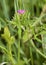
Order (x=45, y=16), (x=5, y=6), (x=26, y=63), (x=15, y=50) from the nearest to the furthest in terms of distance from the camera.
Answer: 1. (x=26, y=63)
2. (x=15, y=50)
3. (x=45, y=16)
4. (x=5, y=6)

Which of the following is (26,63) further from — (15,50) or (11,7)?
(11,7)

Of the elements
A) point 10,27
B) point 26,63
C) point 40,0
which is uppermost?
point 40,0

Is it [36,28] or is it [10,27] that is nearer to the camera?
[36,28]

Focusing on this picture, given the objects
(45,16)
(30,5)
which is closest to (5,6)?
(30,5)

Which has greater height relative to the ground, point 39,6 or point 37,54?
point 39,6

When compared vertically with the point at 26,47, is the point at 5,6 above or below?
above

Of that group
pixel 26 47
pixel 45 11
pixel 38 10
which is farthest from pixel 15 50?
pixel 38 10

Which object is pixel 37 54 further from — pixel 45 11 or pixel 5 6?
pixel 5 6

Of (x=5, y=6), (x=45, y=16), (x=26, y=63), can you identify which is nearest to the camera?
(x=26, y=63)

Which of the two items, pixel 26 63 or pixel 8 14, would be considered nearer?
pixel 26 63
